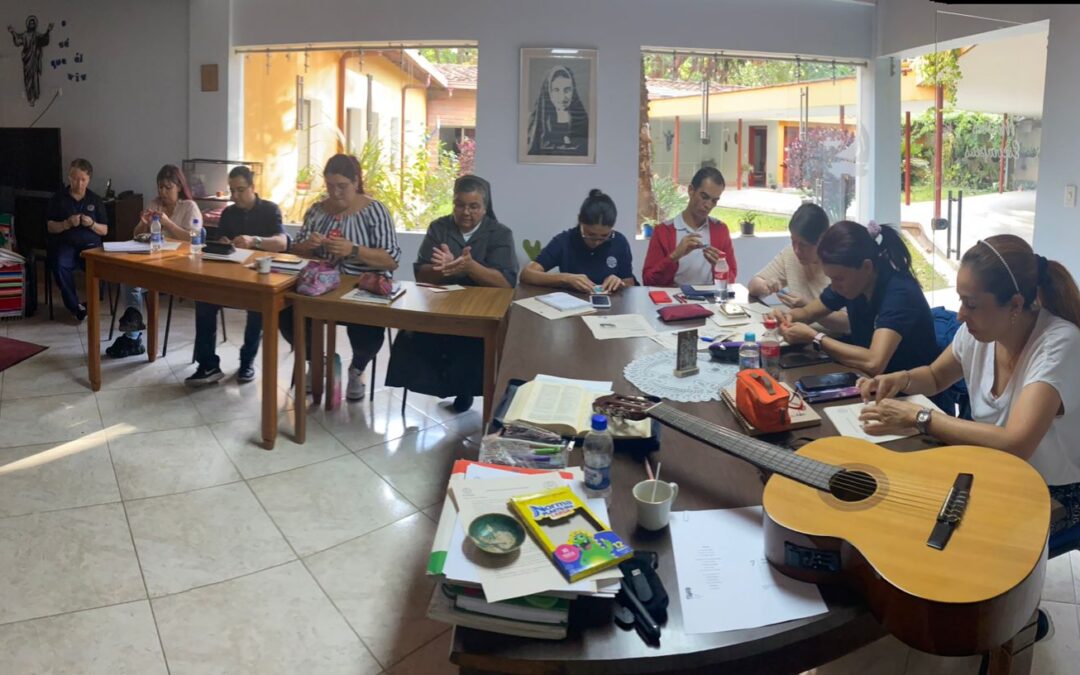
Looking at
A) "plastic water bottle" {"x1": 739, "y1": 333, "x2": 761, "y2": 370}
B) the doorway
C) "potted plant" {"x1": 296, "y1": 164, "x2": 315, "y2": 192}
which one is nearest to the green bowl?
"plastic water bottle" {"x1": 739, "y1": 333, "x2": 761, "y2": 370}

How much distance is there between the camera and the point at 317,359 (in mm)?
3920

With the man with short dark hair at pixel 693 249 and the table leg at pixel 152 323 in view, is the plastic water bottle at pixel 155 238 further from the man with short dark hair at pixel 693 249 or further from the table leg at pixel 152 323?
the man with short dark hair at pixel 693 249

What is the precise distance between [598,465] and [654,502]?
139 millimetres

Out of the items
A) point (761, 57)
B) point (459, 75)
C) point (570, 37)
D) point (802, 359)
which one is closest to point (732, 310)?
point (802, 359)

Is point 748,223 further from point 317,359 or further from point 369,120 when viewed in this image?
point 317,359

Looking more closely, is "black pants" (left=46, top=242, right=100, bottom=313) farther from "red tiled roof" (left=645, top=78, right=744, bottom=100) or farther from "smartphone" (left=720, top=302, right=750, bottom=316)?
"smartphone" (left=720, top=302, right=750, bottom=316)

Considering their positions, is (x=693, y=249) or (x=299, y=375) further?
(x=693, y=249)

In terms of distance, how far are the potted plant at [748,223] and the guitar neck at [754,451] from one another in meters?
4.75

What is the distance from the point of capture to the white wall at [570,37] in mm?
5582

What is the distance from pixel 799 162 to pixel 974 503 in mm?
5437

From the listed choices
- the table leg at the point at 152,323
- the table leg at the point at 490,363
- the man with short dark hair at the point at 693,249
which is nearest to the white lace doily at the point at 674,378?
the table leg at the point at 490,363

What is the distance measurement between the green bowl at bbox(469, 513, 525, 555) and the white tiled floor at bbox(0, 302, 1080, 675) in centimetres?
94

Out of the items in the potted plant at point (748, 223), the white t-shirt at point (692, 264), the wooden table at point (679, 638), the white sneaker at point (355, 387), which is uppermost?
the potted plant at point (748, 223)

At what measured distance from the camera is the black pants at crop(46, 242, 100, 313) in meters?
5.36
